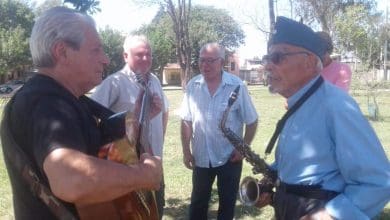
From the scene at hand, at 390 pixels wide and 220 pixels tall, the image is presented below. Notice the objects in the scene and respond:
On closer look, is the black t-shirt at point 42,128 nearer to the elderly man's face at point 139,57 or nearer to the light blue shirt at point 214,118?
the elderly man's face at point 139,57

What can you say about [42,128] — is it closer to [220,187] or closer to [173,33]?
[220,187]

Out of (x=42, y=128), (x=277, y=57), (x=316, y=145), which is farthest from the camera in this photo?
(x=277, y=57)

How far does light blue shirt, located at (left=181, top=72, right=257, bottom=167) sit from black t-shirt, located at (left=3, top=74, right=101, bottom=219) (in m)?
3.04

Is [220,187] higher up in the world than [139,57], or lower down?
lower down

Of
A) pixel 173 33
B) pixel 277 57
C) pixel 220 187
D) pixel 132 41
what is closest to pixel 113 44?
pixel 173 33

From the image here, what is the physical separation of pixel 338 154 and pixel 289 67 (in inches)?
24.8

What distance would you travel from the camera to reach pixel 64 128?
1966 mm

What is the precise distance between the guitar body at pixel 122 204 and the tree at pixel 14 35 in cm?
4490

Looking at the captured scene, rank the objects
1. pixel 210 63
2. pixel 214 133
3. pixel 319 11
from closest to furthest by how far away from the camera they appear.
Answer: pixel 214 133 → pixel 210 63 → pixel 319 11

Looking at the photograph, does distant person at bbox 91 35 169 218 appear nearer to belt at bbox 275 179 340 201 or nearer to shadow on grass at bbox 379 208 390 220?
belt at bbox 275 179 340 201

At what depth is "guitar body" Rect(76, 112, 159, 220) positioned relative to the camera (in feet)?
6.84

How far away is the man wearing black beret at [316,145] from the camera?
8.07 feet

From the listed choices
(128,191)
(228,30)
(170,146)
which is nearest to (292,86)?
(128,191)

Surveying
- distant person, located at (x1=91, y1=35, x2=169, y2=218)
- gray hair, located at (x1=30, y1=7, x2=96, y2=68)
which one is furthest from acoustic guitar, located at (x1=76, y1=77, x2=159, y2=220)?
distant person, located at (x1=91, y1=35, x2=169, y2=218)
